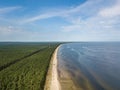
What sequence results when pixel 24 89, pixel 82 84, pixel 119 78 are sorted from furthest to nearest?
pixel 119 78 < pixel 82 84 < pixel 24 89

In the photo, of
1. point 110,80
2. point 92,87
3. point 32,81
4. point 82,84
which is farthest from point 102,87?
point 32,81

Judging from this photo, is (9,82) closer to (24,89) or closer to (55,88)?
(24,89)

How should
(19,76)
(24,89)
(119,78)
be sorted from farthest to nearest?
(119,78)
(19,76)
(24,89)

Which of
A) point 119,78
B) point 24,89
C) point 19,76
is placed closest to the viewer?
point 24,89

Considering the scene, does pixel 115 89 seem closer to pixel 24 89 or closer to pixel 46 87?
pixel 46 87

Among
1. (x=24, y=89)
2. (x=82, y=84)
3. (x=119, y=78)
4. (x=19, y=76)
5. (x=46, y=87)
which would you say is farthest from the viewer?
(x=119, y=78)

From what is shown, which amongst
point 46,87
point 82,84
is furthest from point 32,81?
point 82,84

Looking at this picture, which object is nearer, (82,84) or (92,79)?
(82,84)

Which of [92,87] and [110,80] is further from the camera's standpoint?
[110,80]
